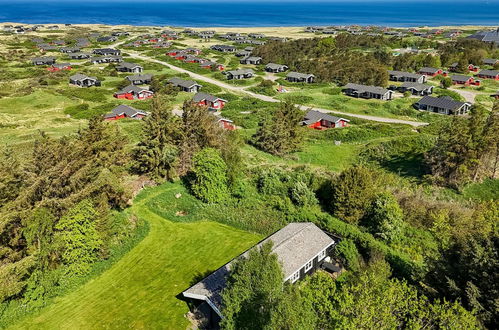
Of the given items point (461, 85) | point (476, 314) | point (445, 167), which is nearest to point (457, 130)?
point (445, 167)

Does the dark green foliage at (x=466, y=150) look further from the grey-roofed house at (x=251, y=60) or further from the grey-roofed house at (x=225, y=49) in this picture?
the grey-roofed house at (x=225, y=49)

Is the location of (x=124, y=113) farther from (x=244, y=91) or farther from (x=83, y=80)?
(x=244, y=91)

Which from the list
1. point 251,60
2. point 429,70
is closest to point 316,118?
point 429,70

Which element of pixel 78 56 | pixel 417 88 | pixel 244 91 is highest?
pixel 417 88

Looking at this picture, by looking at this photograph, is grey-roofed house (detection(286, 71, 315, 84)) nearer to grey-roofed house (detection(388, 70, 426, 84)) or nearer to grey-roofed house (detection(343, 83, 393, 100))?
grey-roofed house (detection(343, 83, 393, 100))

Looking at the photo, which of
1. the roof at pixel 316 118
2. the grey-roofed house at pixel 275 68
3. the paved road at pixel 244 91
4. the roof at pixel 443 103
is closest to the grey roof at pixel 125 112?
the paved road at pixel 244 91

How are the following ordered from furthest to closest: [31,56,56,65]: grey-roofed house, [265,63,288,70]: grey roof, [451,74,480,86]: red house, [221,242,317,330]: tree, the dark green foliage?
[31,56,56,65]: grey-roofed house
[265,63,288,70]: grey roof
[451,74,480,86]: red house
the dark green foliage
[221,242,317,330]: tree

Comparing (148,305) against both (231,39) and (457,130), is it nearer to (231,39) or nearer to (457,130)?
(457,130)

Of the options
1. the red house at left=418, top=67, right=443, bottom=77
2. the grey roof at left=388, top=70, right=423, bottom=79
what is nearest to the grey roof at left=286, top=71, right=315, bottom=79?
the grey roof at left=388, top=70, right=423, bottom=79
